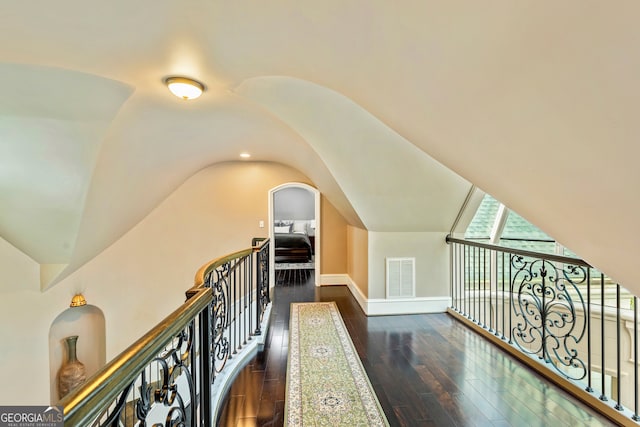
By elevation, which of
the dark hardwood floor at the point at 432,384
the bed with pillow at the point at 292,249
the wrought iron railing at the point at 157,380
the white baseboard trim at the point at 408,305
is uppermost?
the wrought iron railing at the point at 157,380

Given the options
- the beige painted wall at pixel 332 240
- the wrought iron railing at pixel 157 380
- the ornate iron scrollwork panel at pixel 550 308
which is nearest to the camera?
the wrought iron railing at pixel 157 380

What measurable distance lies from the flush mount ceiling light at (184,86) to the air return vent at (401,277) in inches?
122

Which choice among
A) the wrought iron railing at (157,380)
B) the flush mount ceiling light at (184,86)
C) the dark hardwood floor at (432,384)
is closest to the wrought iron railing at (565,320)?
the dark hardwood floor at (432,384)

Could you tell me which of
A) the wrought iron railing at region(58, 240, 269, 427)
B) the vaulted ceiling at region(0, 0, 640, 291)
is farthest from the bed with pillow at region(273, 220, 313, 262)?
the wrought iron railing at region(58, 240, 269, 427)

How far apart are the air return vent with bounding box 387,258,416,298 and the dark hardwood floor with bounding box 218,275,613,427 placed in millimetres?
581

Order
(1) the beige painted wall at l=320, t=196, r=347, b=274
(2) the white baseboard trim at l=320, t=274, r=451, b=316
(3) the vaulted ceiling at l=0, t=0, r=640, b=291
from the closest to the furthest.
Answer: (3) the vaulted ceiling at l=0, t=0, r=640, b=291 → (2) the white baseboard trim at l=320, t=274, r=451, b=316 → (1) the beige painted wall at l=320, t=196, r=347, b=274

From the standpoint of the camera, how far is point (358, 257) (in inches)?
190

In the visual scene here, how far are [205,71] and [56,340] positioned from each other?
507 cm

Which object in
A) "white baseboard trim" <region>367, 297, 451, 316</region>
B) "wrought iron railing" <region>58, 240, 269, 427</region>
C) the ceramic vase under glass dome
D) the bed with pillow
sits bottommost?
the ceramic vase under glass dome

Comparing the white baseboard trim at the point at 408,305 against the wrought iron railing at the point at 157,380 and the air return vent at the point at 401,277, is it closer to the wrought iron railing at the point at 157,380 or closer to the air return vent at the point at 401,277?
the air return vent at the point at 401,277

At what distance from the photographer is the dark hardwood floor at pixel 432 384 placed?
6.49ft

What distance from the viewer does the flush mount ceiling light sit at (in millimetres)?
2150

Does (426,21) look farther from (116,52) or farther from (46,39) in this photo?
(46,39)

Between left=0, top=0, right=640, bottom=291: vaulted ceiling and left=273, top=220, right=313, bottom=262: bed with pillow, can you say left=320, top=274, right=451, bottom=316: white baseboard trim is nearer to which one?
left=0, top=0, right=640, bottom=291: vaulted ceiling
